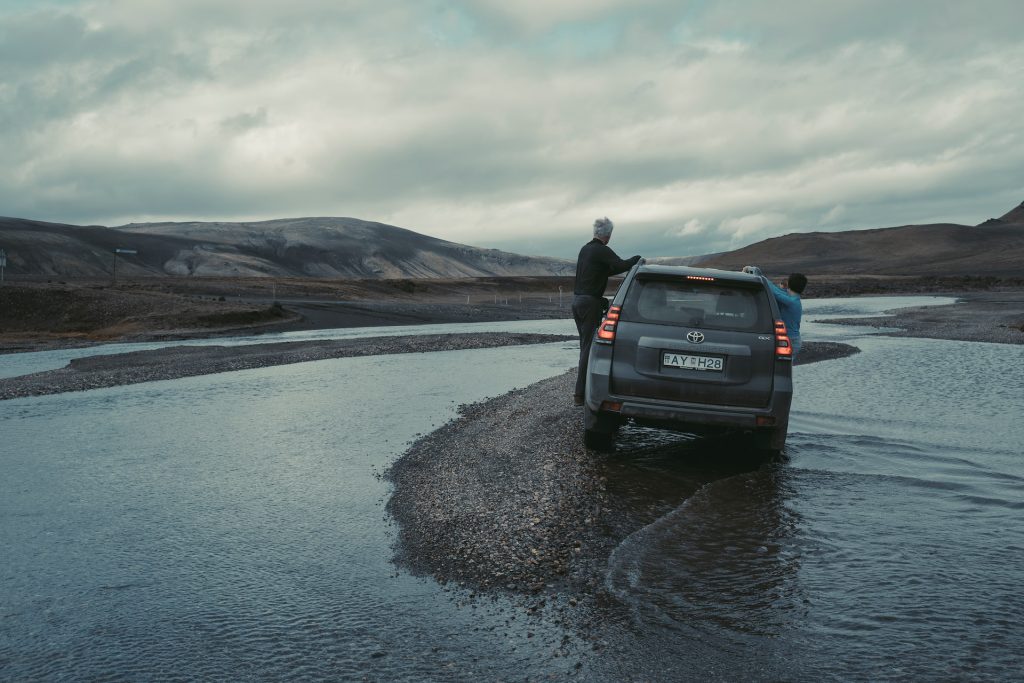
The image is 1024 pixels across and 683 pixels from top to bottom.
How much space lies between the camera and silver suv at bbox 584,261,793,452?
813 cm

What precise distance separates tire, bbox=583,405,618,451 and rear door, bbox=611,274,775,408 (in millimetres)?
589

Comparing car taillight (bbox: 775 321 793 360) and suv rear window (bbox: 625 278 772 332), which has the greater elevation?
suv rear window (bbox: 625 278 772 332)

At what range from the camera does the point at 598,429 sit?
898 cm

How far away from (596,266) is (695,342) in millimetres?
2654

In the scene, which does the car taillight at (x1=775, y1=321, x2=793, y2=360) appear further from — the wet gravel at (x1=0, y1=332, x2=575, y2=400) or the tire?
the wet gravel at (x1=0, y1=332, x2=575, y2=400)

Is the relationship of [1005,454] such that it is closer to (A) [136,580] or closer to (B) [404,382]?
(A) [136,580]

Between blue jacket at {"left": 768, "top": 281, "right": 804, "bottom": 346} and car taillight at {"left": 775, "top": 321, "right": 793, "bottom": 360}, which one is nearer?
car taillight at {"left": 775, "top": 321, "right": 793, "bottom": 360}

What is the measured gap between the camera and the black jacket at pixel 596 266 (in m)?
10.5

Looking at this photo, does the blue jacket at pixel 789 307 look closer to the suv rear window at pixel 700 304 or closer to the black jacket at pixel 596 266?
the suv rear window at pixel 700 304

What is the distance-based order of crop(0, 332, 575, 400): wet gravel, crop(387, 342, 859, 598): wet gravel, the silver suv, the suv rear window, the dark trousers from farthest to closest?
crop(0, 332, 575, 400): wet gravel
the dark trousers
the suv rear window
the silver suv
crop(387, 342, 859, 598): wet gravel

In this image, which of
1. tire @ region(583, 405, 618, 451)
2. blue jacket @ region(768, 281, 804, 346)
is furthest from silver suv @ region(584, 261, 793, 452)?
blue jacket @ region(768, 281, 804, 346)

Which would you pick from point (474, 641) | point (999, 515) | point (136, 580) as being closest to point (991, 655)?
point (474, 641)

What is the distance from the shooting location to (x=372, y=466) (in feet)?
31.8

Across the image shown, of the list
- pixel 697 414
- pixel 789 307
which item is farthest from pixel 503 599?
pixel 789 307
